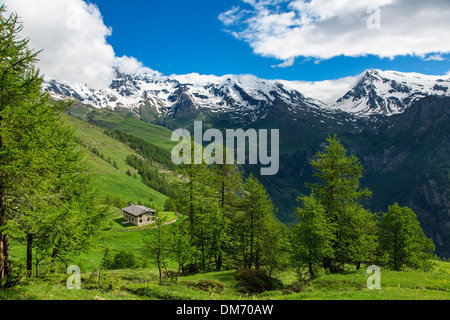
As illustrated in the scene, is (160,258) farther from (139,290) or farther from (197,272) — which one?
(197,272)

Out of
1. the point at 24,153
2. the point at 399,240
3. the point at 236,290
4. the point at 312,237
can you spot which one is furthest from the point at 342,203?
the point at 24,153

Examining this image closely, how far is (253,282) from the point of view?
2506 centimetres

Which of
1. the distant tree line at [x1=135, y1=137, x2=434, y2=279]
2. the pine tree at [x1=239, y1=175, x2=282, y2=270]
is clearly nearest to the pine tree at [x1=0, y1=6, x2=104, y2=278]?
the distant tree line at [x1=135, y1=137, x2=434, y2=279]

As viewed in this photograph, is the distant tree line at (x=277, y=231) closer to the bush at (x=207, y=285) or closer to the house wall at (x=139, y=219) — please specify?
the bush at (x=207, y=285)

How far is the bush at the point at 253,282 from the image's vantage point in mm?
23920

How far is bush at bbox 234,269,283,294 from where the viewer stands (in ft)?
78.5

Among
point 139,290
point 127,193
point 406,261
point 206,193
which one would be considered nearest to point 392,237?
point 406,261

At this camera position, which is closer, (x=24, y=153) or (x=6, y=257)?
(x=24, y=153)

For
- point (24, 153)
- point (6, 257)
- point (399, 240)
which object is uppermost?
point (24, 153)

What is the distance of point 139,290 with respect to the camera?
18.5 meters

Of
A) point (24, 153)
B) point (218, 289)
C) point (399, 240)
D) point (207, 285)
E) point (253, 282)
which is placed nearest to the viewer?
point (24, 153)

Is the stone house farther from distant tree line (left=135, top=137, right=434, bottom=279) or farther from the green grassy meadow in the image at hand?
the green grassy meadow

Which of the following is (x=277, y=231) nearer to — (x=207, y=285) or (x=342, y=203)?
(x=342, y=203)
